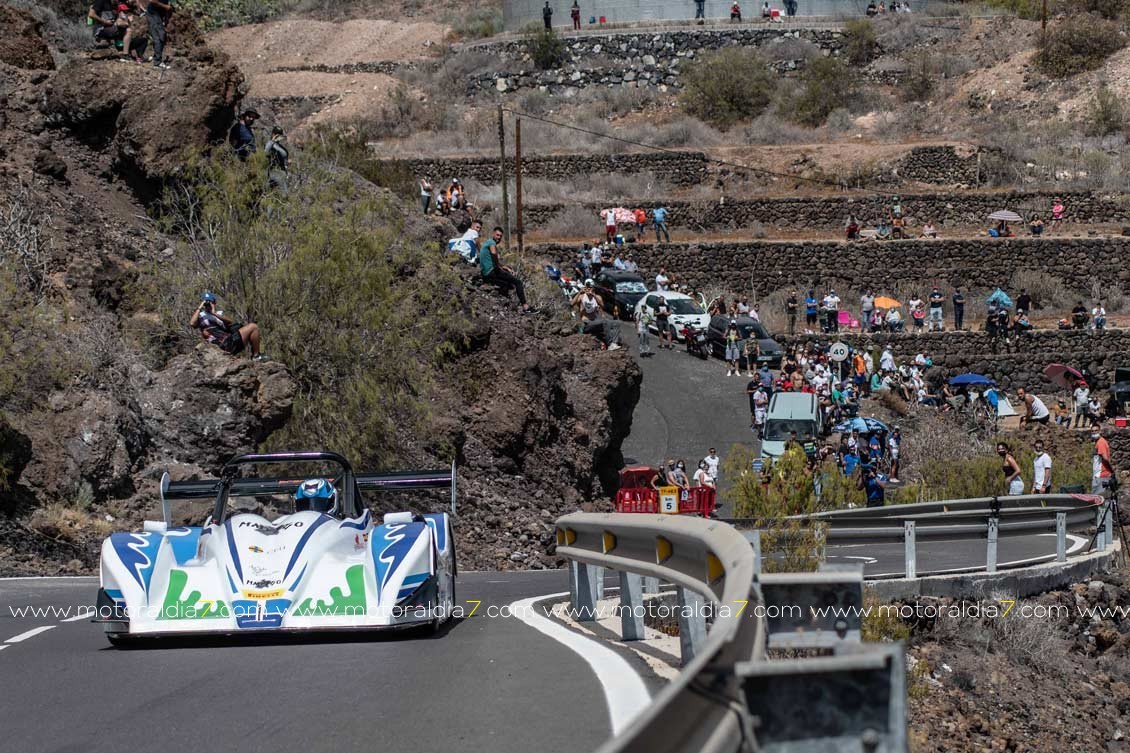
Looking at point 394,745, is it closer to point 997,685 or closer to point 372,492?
point 997,685

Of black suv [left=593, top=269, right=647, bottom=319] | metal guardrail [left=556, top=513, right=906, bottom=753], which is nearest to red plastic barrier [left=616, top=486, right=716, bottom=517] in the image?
metal guardrail [left=556, top=513, right=906, bottom=753]

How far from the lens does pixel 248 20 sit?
11350 centimetres

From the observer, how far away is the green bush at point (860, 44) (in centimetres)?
9338

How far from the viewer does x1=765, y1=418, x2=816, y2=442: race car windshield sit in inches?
1550

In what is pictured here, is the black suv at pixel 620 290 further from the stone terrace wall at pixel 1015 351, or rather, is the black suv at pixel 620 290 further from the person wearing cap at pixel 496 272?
the person wearing cap at pixel 496 272

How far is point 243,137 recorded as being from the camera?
2816cm

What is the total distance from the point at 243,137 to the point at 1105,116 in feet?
205

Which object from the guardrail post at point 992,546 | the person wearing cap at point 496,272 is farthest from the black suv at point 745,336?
the guardrail post at point 992,546

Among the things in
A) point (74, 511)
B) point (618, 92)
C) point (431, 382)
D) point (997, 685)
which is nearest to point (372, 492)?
point (431, 382)

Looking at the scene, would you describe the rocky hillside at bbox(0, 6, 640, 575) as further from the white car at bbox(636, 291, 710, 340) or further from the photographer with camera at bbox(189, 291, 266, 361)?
the white car at bbox(636, 291, 710, 340)

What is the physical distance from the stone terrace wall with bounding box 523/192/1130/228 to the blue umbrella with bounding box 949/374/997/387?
1928cm

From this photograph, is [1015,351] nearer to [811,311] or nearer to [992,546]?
[811,311]

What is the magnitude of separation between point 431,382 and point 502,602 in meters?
12.2

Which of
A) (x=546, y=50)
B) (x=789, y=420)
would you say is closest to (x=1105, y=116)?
(x=546, y=50)
